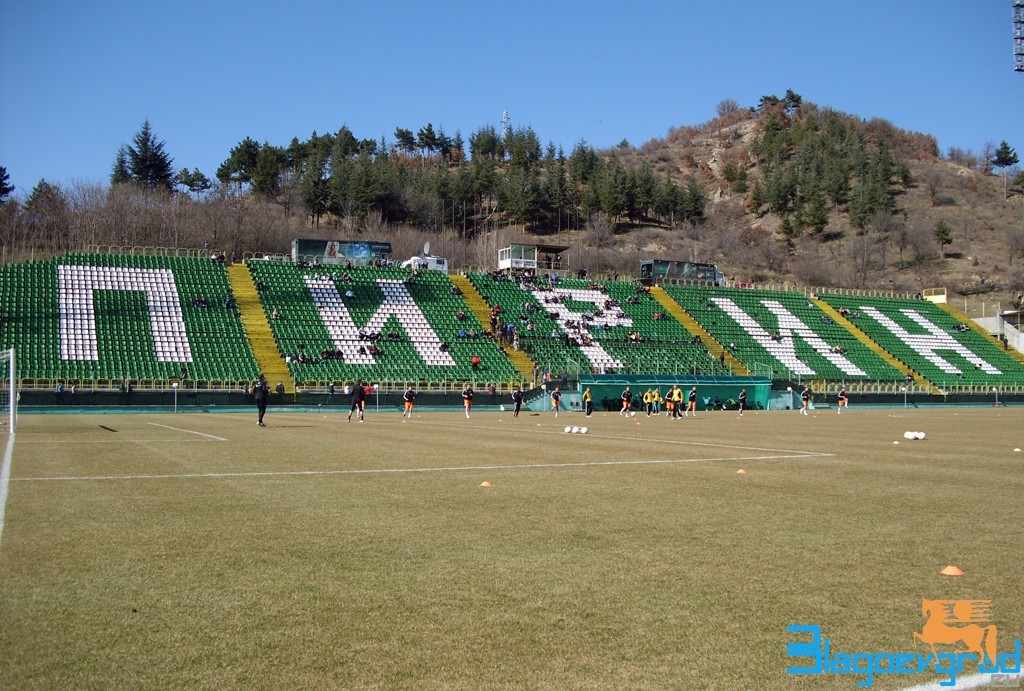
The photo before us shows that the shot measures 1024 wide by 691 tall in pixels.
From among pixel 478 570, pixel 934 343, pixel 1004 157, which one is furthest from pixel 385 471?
pixel 1004 157

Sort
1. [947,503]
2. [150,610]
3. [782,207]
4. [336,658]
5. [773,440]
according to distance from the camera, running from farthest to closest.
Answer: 1. [782,207]
2. [773,440]
3. [947,503]
4. [150,610]
5. [336,658]

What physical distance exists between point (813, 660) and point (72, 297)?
5867 centimetres

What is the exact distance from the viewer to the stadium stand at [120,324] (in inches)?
1913

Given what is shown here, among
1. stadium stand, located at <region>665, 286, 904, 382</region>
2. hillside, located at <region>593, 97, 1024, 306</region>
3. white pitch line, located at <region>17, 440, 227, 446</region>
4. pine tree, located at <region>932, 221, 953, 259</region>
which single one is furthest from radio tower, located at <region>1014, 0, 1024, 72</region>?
pine tree, located at <region>932, 221, 953, 259</region>

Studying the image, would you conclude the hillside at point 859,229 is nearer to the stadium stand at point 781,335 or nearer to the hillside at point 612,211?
the hillside at point 612,211

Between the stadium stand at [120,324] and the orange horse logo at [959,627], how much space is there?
4655 cm

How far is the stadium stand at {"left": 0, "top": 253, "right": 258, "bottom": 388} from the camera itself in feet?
159

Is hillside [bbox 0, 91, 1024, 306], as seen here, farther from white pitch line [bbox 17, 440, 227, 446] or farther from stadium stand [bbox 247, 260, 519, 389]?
white pitch line [bbox 17, 440, 227, 446]

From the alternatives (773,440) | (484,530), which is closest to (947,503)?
(484,530)

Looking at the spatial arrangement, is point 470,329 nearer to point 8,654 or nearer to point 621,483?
point 621,483

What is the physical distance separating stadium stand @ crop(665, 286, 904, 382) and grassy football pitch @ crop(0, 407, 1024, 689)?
163 feet

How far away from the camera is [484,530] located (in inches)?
379

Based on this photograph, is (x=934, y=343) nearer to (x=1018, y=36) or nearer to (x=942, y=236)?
(x=1018, y=36)

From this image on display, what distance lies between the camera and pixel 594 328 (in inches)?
2581
